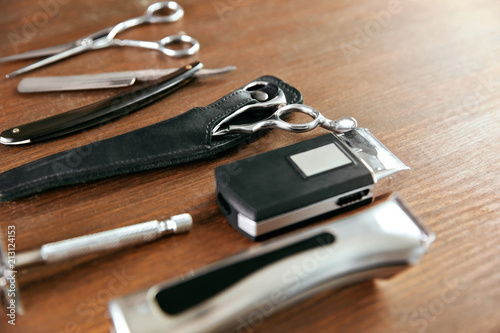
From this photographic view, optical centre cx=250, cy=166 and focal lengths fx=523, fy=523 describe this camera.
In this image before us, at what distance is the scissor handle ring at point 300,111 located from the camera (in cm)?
62

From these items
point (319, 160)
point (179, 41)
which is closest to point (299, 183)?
point (319, 160)

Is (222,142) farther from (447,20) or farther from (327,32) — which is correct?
(447,20)

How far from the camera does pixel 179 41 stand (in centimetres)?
85

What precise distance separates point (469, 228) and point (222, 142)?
0.29 metres

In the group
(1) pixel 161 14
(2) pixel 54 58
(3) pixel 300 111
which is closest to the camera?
(3) pixel 300 111

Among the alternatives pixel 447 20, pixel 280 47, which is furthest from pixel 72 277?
pixel 447 20

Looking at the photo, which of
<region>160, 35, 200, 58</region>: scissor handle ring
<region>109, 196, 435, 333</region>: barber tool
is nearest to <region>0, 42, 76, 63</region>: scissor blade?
<region>160, 35, 200, 58</region>: scissor handle ring

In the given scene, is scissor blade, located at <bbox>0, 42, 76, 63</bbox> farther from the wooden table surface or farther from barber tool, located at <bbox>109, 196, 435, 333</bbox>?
barber tool, located at <bbox>109, 196, 435, 333</bbox>

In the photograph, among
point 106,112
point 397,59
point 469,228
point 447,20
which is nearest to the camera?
point 469,228

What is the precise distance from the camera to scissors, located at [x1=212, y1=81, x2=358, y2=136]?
62 centimetres

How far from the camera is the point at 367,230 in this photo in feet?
1.54

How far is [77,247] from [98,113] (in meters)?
0.23

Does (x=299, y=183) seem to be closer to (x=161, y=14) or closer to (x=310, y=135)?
(x=310, y=135)

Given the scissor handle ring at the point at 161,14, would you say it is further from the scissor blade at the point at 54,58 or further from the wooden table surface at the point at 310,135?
the scissor blade at the point at 54,58
